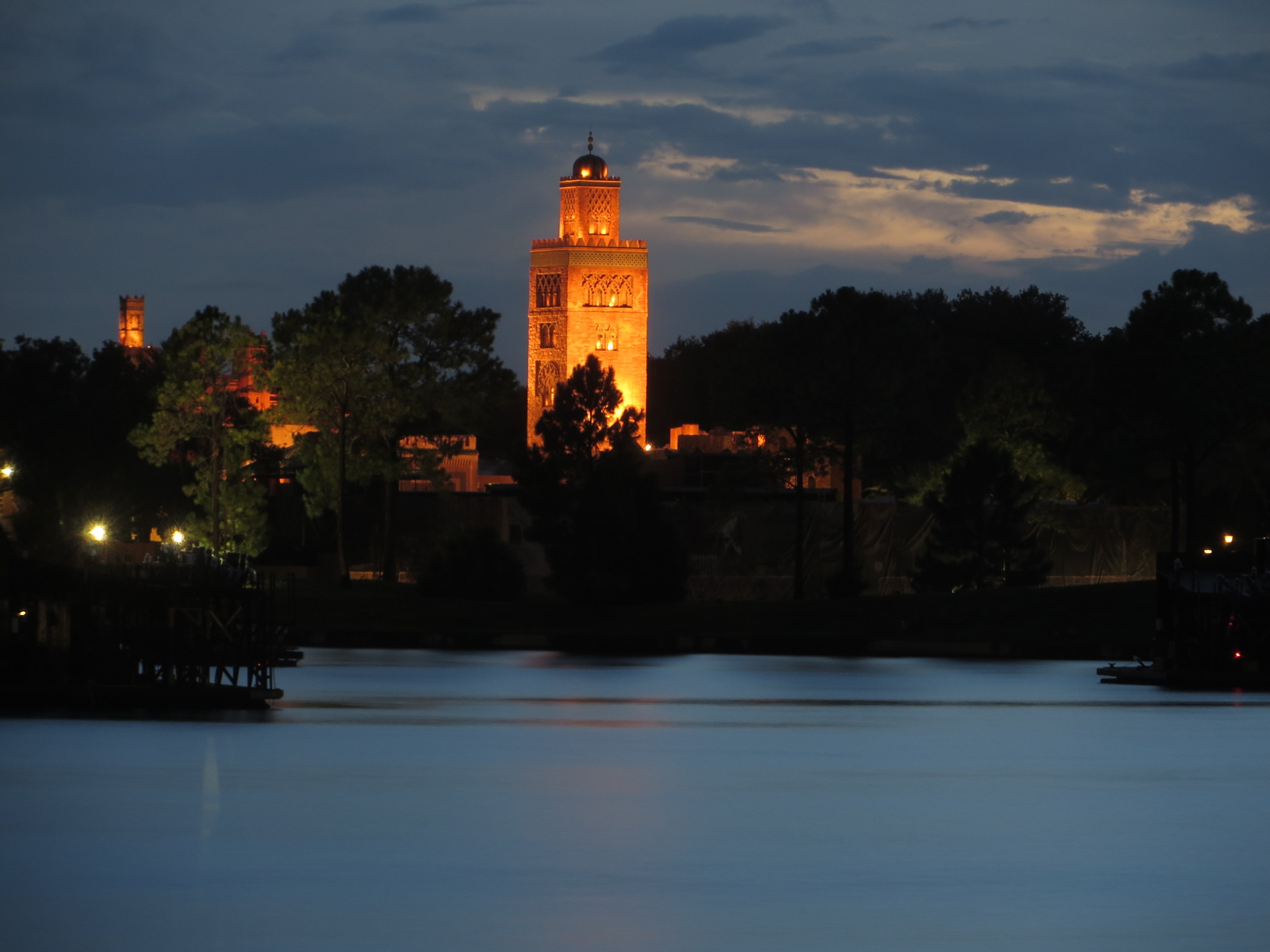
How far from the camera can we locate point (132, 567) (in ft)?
193

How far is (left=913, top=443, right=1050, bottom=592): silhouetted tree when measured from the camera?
288 feet

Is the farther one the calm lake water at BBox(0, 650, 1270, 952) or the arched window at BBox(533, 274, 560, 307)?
the arched window at BBox(533, 274, 560, 307)

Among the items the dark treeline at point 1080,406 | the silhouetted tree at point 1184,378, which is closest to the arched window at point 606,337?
the dark treeline at point 1080,406

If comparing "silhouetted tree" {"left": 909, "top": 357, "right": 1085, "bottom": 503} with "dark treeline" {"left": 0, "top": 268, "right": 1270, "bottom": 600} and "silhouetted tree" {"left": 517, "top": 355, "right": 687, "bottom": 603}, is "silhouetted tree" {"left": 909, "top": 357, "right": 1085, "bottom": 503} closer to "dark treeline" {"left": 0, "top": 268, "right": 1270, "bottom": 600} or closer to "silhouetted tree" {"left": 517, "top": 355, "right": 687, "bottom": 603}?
"dark treeline" {"left": 0, "top": 268, "right": 1270, "bottom": 600}

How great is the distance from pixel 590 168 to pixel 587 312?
9770 millimetres

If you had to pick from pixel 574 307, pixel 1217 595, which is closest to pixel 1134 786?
pixel 1217 595

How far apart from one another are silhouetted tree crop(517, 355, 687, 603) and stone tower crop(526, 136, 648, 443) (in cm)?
4083

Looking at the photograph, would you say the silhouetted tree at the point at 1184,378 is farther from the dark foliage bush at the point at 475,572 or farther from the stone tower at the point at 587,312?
the stone tower at the point at 587,312

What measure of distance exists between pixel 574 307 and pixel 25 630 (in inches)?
3173

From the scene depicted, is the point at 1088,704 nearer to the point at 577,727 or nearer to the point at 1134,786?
the point at 577,727

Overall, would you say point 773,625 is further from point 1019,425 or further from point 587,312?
point 587,312

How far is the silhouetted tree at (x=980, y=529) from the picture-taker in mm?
87812

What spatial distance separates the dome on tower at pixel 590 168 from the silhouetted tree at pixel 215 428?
43.9 m

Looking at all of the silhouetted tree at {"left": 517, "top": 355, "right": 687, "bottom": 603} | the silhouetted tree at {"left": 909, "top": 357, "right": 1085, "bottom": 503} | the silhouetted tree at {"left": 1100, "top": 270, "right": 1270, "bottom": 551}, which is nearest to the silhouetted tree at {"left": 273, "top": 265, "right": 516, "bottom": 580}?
the silhouetted tree at {"left": 517, "top": 355, "right": 687, "bottom": 603}
